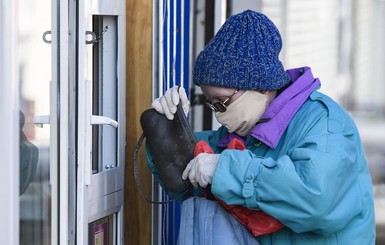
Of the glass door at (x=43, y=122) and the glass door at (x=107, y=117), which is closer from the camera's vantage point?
the glass door at (x=43, y=122)

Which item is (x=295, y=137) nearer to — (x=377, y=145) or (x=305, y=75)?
(x=305, y=75)

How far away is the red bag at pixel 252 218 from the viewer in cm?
253

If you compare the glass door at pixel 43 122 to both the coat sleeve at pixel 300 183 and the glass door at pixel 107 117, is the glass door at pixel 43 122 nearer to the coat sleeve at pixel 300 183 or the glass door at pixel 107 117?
the glass door at pixel 107 117

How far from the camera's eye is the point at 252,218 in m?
2.57

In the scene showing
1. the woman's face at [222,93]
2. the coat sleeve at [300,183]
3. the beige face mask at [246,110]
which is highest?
the woman's face at [222,93]

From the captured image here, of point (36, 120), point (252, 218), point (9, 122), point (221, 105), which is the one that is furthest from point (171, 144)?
point (9, 122)

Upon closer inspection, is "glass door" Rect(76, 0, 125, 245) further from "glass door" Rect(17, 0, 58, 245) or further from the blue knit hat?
the blue knit hat

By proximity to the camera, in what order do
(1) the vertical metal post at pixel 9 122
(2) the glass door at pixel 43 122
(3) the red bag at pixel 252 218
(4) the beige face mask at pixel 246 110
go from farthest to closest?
(4) the beige face mask at pixel 246 110, (3) the red bag at pixel 252 218, (2) the glass door at pixel 43 122, (1) the vertical metal post at pixel 9 122

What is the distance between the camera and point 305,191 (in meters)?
2.40

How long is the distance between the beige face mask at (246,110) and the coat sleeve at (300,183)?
19 centimetres

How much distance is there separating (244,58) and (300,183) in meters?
0.44

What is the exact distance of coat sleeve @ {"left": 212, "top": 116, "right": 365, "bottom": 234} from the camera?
2408mm

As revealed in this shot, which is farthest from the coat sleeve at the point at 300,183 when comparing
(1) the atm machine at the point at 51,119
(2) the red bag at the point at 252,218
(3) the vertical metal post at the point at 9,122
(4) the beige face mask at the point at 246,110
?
(3) the vertical metal post at the point at 9,122

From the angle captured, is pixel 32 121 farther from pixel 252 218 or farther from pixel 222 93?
pixel 252 218
